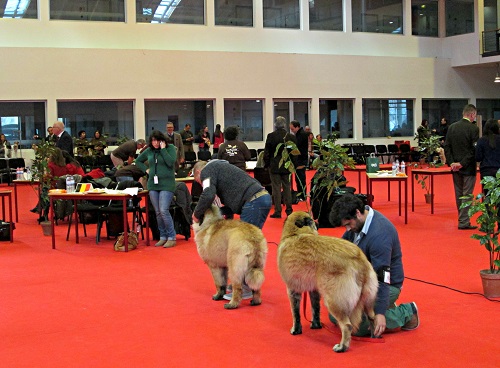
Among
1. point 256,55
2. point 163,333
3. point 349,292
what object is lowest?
point 163,333

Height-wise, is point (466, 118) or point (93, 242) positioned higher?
point (466, 118)

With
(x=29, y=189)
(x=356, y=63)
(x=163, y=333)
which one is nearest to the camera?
(x=163, y=333)

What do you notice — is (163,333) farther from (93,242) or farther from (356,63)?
(356,63)

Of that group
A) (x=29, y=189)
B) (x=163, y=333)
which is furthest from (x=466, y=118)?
(x=29, y=189)

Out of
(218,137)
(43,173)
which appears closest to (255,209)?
(43,173)

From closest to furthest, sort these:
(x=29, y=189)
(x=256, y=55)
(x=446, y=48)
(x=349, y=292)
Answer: (x=349, y=292) < (x=29, y=189) < (x=256, y=55) < (x=446, y=48)

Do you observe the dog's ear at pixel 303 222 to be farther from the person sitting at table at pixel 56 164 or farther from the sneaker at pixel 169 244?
the person sitting at table at pixel 56 164

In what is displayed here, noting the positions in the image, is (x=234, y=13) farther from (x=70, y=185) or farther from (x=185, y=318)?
(x=185, y=318)

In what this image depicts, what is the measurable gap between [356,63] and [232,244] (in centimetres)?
1964

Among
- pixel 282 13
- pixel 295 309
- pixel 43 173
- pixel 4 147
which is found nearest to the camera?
pixel 295 309

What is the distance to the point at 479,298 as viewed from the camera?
18.1 ft

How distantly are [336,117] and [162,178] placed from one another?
54.9 ft

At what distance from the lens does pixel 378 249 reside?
434 centimetres

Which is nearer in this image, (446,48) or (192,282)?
(192,282)
